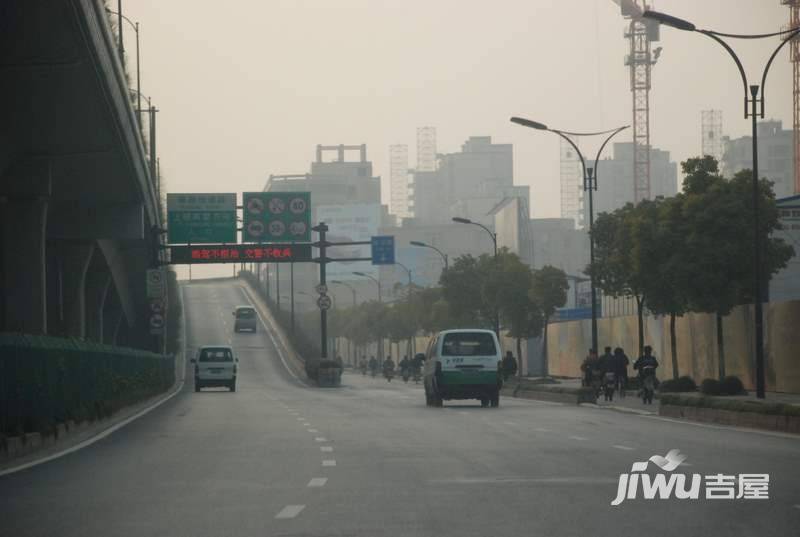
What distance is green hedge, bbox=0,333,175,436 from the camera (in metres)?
25.0

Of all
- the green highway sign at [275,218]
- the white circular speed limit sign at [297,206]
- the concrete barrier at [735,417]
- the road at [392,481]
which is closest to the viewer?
the road at [392,481]

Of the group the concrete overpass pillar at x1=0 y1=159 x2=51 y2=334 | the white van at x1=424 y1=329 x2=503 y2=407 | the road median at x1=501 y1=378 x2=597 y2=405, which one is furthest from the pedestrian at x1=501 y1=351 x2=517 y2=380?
the concrete overpass pillar at x1=0 y1=159 x2=51 y2=334

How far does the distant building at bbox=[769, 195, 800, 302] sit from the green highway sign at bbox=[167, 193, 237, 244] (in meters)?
23.1

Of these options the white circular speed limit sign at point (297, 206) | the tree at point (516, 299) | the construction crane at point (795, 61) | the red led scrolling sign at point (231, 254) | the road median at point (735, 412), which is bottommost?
the road median at point (735, 412)

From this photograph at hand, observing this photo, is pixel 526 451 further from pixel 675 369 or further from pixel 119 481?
pixel 675 369

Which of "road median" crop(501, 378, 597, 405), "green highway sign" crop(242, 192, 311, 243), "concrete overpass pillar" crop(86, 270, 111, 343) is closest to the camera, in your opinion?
"road median" crop(501, 378, 597, 405)

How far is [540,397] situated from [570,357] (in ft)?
90.9

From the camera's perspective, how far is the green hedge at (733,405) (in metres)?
28.0

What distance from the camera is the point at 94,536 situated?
1234cm

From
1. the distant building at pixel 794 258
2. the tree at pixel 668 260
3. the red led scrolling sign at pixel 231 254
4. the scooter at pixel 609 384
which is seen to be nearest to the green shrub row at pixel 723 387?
the scooter at pixel 609 384

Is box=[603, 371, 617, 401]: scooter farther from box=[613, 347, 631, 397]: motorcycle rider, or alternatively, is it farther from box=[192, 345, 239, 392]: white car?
box=[192, 345, 239, 392]: white car

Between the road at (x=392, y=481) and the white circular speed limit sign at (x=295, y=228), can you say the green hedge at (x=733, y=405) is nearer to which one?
the road at (x=392, y=481)

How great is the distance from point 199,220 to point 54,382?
41.1m

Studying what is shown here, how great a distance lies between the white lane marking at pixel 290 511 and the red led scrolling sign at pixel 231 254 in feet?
182
